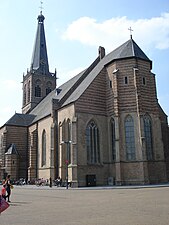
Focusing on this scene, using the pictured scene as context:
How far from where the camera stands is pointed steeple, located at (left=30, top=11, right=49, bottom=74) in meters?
63.7

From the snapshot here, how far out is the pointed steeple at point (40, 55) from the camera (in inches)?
2506

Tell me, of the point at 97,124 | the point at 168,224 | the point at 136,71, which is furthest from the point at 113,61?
the point at 168,224

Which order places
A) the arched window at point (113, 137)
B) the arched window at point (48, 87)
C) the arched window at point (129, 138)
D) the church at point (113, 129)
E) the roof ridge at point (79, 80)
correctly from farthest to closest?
the arched window at point (48, 87)
the roof ridge at point (79, 80)
the arched window at point (113, 137)
the arched window at point (129, 138)
the church at point (113, 129)

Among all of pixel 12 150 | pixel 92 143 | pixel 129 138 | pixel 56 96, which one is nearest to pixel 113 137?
pixel 129 138

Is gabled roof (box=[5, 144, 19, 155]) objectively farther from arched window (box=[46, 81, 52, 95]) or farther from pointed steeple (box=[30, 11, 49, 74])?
pointed steeple (box=[30, 11, 49, 74])

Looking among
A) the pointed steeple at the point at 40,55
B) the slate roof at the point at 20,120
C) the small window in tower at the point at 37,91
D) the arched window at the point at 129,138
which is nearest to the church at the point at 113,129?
the arched window at the point at 129,138

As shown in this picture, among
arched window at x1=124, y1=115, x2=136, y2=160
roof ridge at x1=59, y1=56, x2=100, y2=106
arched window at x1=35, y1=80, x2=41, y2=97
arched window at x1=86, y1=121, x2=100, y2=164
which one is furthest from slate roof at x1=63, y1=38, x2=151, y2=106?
arched window at x1=35, y1=80, x2=41, y2=97

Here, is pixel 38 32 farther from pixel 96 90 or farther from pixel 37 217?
pixel 37 217

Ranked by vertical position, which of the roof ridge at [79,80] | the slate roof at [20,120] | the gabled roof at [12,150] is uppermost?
the roof ridge at [79,80]

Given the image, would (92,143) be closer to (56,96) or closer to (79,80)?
(79,80)

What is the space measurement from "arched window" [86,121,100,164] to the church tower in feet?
99.3

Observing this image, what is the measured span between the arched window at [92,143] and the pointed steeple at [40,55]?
3348 cm

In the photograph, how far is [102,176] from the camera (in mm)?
33594

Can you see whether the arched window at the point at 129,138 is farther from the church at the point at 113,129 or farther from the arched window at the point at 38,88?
the arched window at the point at 38,88
